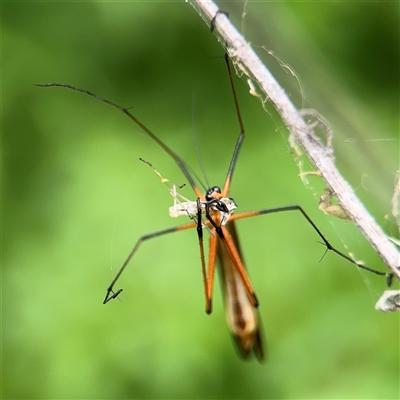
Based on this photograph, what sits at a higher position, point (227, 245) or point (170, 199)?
point (170, 199)

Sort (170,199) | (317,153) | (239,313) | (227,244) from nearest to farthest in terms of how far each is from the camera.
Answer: (317,153), (227,244), (239,313), (170,199)

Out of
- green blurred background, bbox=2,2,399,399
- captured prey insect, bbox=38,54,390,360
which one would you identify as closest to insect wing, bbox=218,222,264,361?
captured prey insect, bbox=38,54,390,360

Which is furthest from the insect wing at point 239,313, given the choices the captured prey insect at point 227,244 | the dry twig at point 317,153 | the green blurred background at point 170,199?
the dry twig at point 317,153

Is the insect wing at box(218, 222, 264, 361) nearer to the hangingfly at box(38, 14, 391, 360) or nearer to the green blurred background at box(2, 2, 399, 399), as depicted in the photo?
the hangingfly at box(38, 14, 391, 360)

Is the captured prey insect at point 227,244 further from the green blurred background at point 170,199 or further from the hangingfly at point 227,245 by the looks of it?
the green blurred background at point 170,199

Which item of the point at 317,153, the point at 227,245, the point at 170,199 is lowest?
the point at 227,245

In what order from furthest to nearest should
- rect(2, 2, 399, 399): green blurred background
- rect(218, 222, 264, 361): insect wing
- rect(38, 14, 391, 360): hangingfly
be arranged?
rect(2, 2, 399, 399): green blurred background
rect(218, 222, 264, 361): insect wing
rect(38, 14, 391, 360): hangingfly

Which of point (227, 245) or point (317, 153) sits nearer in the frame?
point (317, 153)

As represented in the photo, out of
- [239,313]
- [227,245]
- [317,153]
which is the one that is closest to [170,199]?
[239,313]

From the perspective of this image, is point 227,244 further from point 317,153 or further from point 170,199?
point 170,199

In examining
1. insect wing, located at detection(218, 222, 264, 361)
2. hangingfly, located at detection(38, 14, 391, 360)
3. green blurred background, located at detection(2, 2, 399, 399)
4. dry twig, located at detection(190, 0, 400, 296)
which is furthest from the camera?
green blurred background, located at detection(2, 2, 399, 399)
